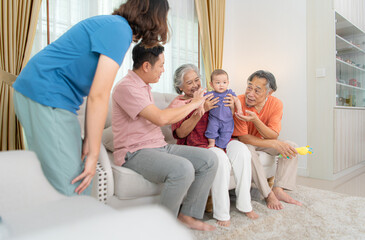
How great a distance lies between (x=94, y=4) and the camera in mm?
2488

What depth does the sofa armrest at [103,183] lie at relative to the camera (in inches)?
52.7

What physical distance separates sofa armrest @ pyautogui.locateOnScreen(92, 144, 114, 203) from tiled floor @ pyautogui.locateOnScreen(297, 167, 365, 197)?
2.14 meters

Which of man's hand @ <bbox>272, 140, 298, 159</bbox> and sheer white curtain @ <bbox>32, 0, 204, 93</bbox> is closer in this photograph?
man's hand @ <bbox>272, 140, 298, 159</bbox>

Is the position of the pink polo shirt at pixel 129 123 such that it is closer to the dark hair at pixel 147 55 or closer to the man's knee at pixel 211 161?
the dark hair at pixel 147 55

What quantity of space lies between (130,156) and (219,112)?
745 millimetres

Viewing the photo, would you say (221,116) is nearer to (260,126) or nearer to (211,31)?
(260,126)

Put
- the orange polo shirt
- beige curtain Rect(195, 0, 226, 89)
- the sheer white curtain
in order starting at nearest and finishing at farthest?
the orange polo shirt, the sheer white curtain, beige curtain Rect(195, 0, 226, 89)

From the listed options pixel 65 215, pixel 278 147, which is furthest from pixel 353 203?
pixel 65 215

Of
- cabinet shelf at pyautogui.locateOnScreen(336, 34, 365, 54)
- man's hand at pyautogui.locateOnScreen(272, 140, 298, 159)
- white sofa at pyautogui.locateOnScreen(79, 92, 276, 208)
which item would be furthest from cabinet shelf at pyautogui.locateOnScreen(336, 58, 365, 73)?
white sofa at pyautogui.locateOnScreen(79, 92, 276, 208)

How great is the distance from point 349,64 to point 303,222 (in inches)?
103

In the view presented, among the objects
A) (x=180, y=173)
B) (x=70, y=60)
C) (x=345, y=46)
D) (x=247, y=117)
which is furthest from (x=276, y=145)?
(x=345, y=46)

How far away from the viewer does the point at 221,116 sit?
1.88 metres

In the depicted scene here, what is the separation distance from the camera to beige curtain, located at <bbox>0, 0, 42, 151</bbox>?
6.18ft

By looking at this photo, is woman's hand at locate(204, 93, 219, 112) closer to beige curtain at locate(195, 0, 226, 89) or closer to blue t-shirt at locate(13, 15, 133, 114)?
blue t-shirt at locate(13, 15, 133, 114)
